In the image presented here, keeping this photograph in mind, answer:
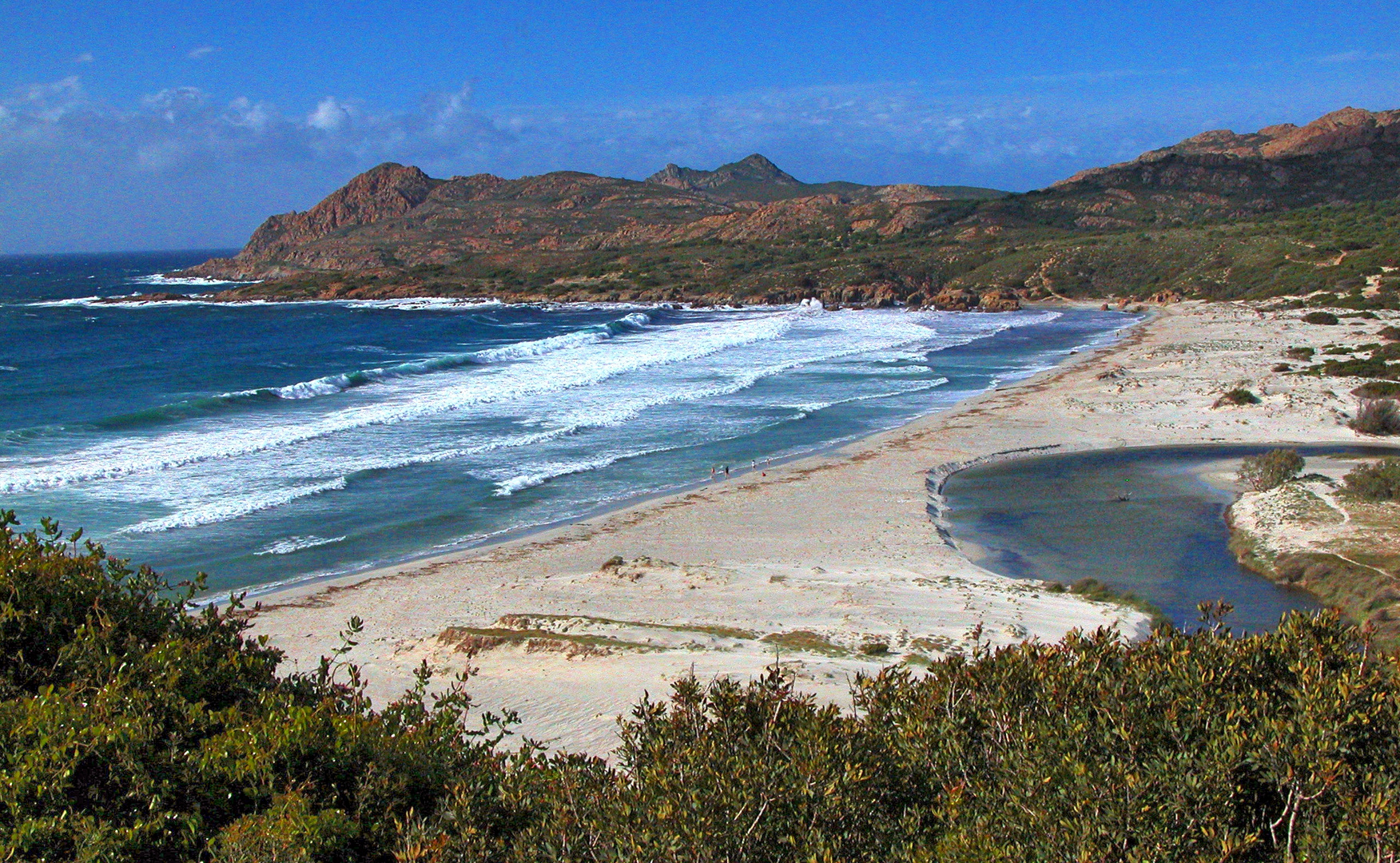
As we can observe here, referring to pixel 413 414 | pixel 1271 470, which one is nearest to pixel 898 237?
pixel 413 414

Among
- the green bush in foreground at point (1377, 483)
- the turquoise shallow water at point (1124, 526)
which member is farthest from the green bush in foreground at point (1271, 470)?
the green bush in foreground at point (1377, 483)

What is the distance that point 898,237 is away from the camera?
104 meters

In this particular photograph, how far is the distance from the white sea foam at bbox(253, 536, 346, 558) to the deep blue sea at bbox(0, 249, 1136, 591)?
10 cm

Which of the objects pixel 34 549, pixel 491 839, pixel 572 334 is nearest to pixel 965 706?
pixel 491 839

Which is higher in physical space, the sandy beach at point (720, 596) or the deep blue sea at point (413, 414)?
the deep blue sea at point (413, 414)

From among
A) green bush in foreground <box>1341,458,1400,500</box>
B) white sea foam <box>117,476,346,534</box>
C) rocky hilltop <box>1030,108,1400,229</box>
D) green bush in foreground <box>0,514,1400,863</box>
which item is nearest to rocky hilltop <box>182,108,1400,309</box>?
rocky hilltop <box>1030,108,1400,229</box>

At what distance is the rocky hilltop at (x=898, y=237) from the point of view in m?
72.4

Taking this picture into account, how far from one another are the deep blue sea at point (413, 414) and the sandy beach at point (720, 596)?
209 cm

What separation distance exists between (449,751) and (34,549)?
354 cm

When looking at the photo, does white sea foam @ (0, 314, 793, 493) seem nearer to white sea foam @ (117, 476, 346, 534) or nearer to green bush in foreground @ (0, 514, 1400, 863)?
white sea foam @ (117, 476, 346, 534)

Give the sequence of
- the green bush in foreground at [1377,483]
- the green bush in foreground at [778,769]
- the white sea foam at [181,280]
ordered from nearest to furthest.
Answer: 1. the green bush in foreground at [778,769]
2. the green bush in foreground at [1377,483]
3. the white sea foam at [181,280]

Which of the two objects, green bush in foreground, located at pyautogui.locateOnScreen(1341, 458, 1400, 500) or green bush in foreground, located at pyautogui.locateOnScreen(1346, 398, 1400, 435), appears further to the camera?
green bush in foreground, located at pyautogui.locateOnScreen(1346, 398, 1400, 435)

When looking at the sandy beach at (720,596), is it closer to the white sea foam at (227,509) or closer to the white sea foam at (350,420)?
the white sea foam at (227,509)

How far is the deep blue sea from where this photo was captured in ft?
66.7
